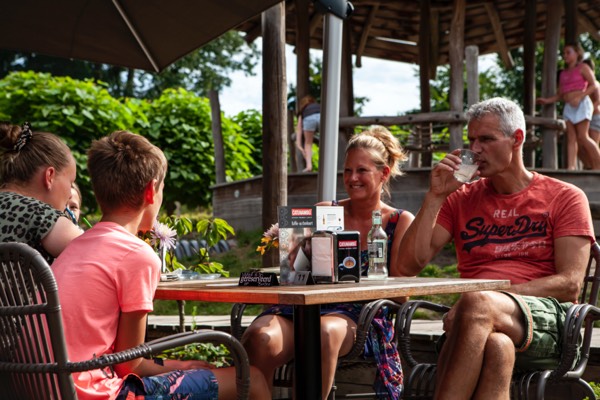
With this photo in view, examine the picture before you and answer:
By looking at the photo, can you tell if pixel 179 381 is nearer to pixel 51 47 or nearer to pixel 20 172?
pixel 20 172

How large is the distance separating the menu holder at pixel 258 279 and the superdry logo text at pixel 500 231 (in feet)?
3.91

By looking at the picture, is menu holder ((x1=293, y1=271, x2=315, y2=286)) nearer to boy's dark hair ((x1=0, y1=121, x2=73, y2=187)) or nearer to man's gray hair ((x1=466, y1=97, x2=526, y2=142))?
boy's dark hair ((x1=0, y1=121, x2=73, y2=187))

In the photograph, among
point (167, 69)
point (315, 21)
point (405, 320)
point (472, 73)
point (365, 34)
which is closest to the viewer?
point (405, 320)

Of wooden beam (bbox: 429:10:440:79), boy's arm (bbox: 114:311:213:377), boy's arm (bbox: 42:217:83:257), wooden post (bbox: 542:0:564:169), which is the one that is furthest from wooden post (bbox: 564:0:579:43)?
boy's arm (bbox: 114:311:213:377)

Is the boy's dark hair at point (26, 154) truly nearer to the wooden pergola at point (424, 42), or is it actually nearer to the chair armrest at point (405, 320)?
the chair armrest at point (405, 320)

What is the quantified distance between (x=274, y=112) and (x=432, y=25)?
29.6 ft

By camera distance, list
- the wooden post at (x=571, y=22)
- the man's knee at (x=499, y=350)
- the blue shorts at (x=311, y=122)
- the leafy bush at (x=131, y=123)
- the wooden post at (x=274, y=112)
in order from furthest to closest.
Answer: the leafy bush at (x=131, y=123), the blue shorts at (x=311, y=122), the wooden post at (x=571, y=22), the wooden post at (x=274, y=112), the man's knee at (x=499, y=350)

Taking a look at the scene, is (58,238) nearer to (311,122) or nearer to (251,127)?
(311,122)

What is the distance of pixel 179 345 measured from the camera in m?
2.36

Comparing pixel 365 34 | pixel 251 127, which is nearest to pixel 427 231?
pixel 365 34

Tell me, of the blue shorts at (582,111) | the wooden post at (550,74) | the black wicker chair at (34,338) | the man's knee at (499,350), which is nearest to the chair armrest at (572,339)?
the man's knee at (499,350)

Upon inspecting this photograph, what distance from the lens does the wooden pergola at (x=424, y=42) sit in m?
6.61

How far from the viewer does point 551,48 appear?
39.0ft

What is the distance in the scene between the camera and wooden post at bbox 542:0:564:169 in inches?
448
